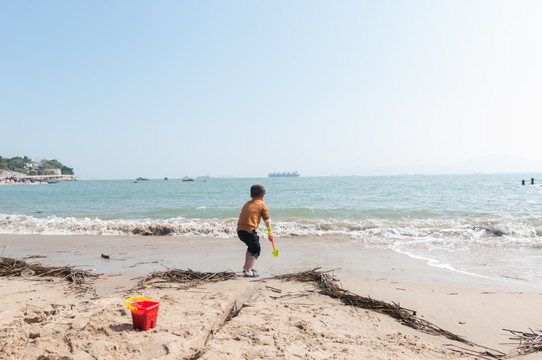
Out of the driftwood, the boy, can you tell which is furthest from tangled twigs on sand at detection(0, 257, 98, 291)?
the driftwood

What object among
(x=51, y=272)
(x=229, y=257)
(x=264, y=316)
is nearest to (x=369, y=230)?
(x=229, y=257)

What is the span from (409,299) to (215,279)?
112 inches

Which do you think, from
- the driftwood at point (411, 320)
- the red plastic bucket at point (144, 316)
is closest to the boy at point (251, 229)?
the driftwood at point (411, 320)

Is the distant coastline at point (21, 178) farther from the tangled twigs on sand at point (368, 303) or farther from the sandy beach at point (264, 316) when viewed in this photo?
the tangled twigs on sand at point (368, 303)

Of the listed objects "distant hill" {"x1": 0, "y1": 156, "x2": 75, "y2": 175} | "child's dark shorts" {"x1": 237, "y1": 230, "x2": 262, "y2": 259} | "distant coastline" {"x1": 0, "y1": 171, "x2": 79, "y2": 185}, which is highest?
"distant hill" {"x1": 0, "y1": 156, "x2": 75, "y2": 175}

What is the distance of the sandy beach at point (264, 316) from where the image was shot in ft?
9.03

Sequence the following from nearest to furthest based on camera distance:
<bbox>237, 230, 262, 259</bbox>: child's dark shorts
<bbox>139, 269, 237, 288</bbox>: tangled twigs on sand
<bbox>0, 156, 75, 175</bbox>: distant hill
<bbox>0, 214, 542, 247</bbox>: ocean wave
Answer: <bbox>139, 269, 237, 288</bbox>: tangled twigs on sand, <bbox>237, 230, 262, 259</bbox>: child's dark shorts, <bbox>0, 214, 542, 247</bbox>: ocean wave, <bbox>0, 156, 75, 175</bbox>: distant hill

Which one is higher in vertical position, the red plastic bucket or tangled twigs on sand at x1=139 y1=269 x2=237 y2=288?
the red plastic bucket

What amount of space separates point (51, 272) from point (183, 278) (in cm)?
243

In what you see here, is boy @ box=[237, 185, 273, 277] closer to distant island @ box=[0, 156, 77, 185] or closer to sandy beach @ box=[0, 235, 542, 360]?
sandy beach @ box=[0, 235, 542, 360]

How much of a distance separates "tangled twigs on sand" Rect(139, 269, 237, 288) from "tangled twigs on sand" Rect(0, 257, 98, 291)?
969 millimetres

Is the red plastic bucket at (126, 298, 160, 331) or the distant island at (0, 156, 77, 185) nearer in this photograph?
the red plastic bucket at (126, 298, 160, 331)

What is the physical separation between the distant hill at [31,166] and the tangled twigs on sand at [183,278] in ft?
548

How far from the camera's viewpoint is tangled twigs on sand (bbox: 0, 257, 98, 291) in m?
4.99
